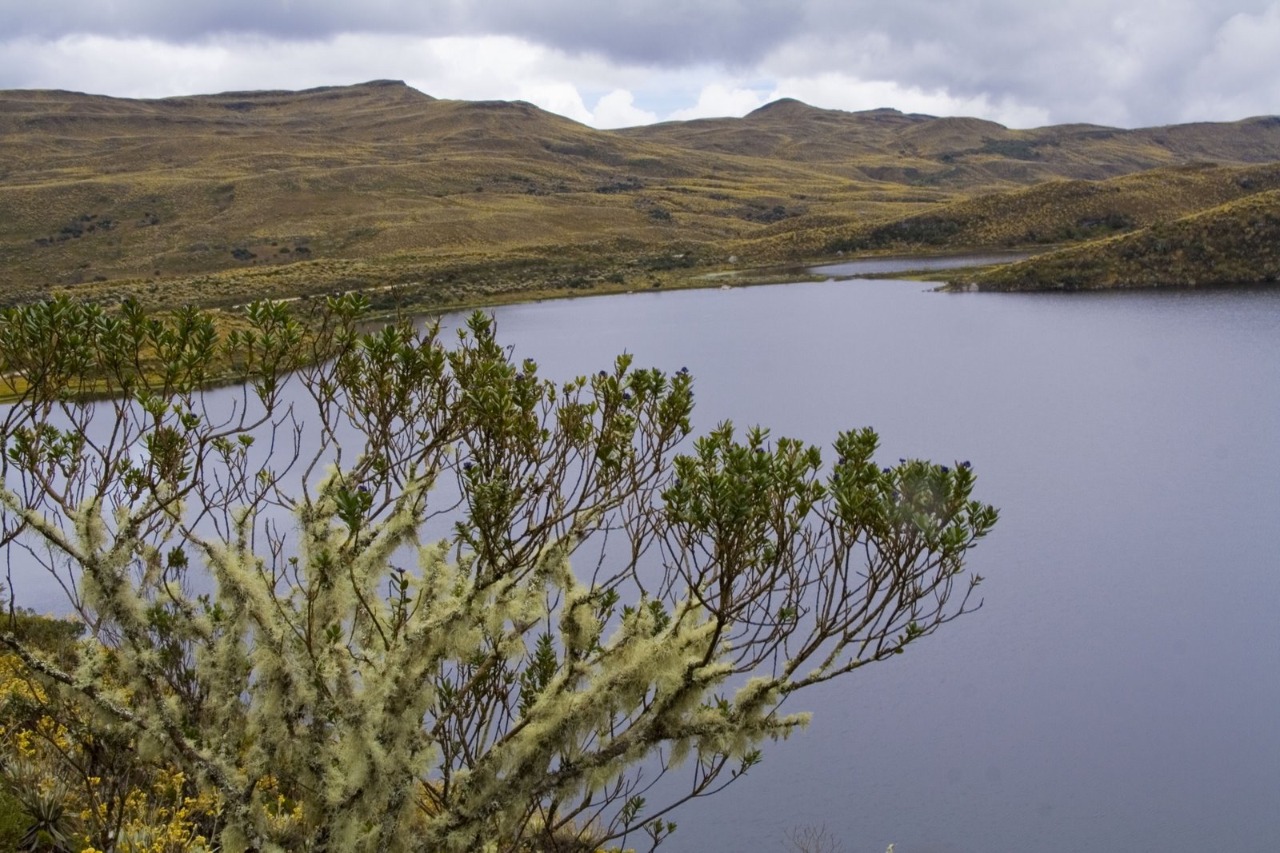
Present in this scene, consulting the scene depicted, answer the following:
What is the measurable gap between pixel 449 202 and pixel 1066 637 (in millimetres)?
99022

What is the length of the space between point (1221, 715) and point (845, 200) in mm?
110891

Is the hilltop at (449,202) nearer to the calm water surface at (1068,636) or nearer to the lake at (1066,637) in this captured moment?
the lake at (1066,637)

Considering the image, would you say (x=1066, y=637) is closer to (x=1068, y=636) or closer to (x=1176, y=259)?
(x=1068, y=636)

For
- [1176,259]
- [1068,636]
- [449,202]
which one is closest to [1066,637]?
[1068,636]

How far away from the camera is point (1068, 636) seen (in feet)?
44.7

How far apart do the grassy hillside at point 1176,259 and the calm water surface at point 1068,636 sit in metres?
19.9

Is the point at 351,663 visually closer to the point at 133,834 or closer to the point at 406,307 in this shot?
the point at 133,834

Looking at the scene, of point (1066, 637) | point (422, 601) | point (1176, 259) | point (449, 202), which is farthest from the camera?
point (449, 202)

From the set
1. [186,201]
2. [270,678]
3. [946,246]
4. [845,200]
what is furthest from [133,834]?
[845,200]

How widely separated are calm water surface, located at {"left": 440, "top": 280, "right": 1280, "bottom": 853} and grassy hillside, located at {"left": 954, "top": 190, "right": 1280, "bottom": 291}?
65.4ft

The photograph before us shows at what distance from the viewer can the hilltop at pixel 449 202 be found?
7138cm

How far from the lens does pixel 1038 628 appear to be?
13820 millimetres

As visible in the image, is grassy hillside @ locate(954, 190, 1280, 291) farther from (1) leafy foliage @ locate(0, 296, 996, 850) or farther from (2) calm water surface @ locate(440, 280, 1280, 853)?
(1) leafy foliage @ locate(0, 296, 996, 850)

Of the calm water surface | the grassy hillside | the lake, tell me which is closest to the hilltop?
the grassy hillside
